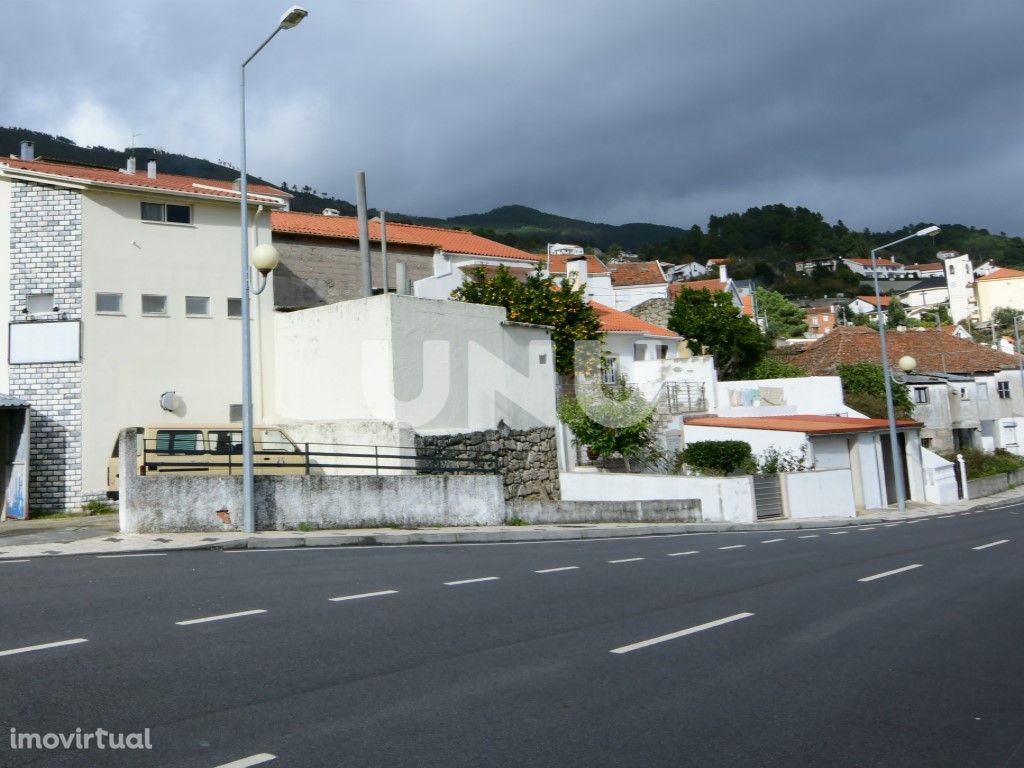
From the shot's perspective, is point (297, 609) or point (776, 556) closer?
point (297, 609)

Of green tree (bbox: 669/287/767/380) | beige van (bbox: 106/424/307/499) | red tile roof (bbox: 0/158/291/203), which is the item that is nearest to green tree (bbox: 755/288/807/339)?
green tree (bbox: 669/287/767/380)

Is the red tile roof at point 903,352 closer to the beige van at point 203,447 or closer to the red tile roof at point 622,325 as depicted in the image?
the red tile roof at point 622,325

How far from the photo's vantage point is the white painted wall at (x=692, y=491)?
26906 mm

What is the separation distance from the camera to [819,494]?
30453mm

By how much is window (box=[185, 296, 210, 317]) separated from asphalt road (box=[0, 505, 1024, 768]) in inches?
515

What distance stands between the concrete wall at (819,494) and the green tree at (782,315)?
56379 mm

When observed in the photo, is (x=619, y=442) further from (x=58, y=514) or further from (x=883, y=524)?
(x=58, y=514)

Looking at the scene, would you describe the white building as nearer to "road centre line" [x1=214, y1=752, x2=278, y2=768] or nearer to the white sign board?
the white sign board

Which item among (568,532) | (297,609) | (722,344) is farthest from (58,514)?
(722,344)

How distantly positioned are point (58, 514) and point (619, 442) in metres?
16.8

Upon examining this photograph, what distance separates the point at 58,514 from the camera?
69.3 feet

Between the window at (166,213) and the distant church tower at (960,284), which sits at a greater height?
the distant church tower at (960,284)

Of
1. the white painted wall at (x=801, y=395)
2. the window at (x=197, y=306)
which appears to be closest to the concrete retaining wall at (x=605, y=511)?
the window at (x=197, y=306)

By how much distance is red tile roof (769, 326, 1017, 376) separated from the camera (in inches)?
2163
